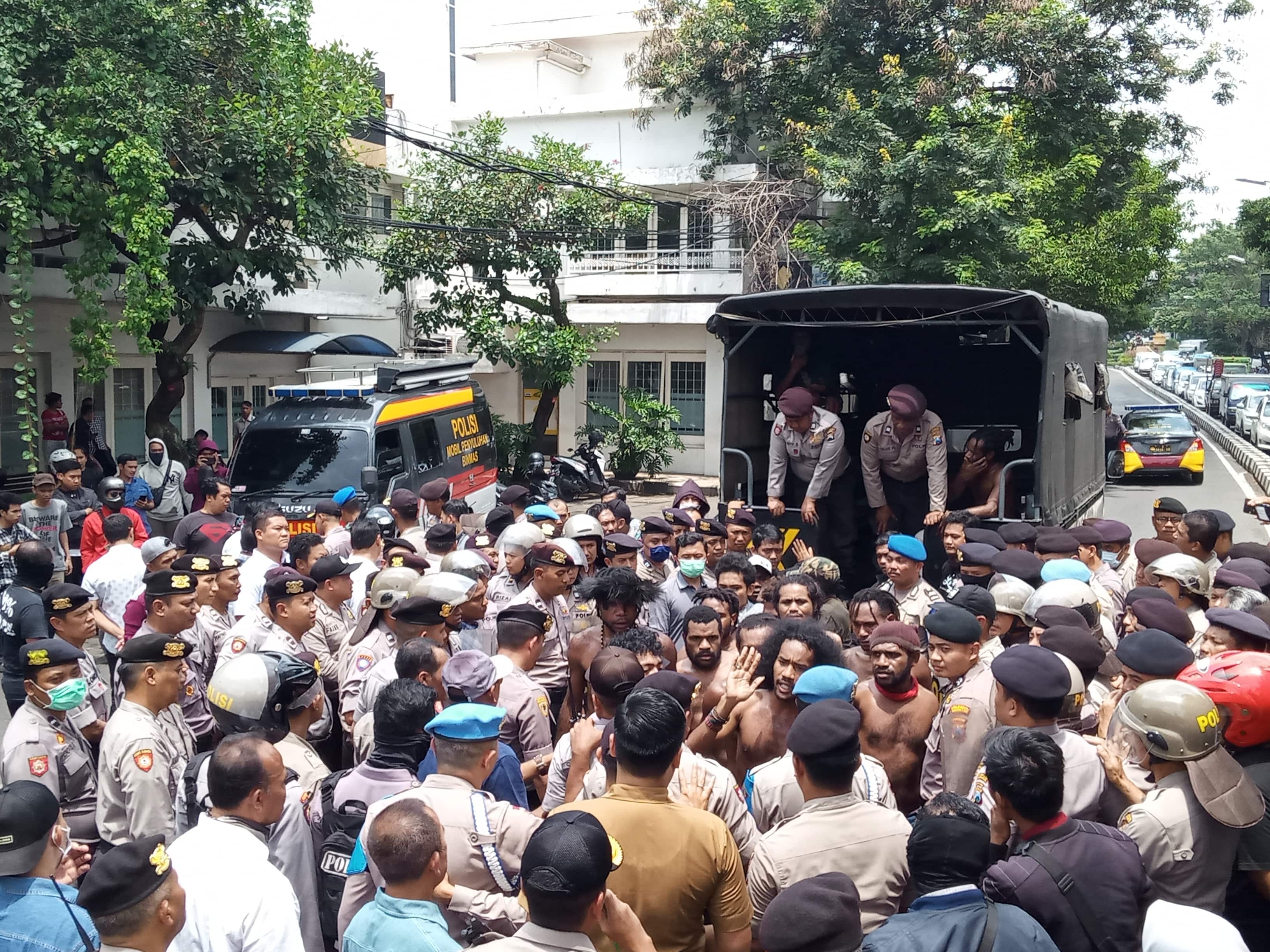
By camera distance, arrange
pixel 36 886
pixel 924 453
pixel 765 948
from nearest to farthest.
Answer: pixel 765 948
pixel 36 886
pixel 924 453

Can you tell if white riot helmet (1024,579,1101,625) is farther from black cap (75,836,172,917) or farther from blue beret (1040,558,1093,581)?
black cap (75,836,172,917)

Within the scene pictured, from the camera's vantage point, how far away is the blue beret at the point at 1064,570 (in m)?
6.13

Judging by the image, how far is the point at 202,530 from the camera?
25.9 ft

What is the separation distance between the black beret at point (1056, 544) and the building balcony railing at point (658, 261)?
1638 centimetres

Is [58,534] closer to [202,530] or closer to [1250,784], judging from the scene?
[202,530]

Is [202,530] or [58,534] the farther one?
[58,534]

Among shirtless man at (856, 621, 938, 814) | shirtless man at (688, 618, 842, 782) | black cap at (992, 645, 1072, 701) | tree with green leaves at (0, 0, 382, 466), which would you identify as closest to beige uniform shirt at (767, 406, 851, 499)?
shirtless man at (688, 618, 842, 782)

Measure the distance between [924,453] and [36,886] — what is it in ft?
24.2

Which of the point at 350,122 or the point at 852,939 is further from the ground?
the point at 350,122

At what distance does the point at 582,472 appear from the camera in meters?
20.4

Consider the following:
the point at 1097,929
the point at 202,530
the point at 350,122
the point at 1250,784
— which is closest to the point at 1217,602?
the point at 1250,784

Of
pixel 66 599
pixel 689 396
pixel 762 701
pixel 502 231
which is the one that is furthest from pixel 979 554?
pixel 689 396

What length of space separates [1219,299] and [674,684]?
77270 mm

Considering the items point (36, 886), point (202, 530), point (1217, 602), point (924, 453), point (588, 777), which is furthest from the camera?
point (924, 453)
